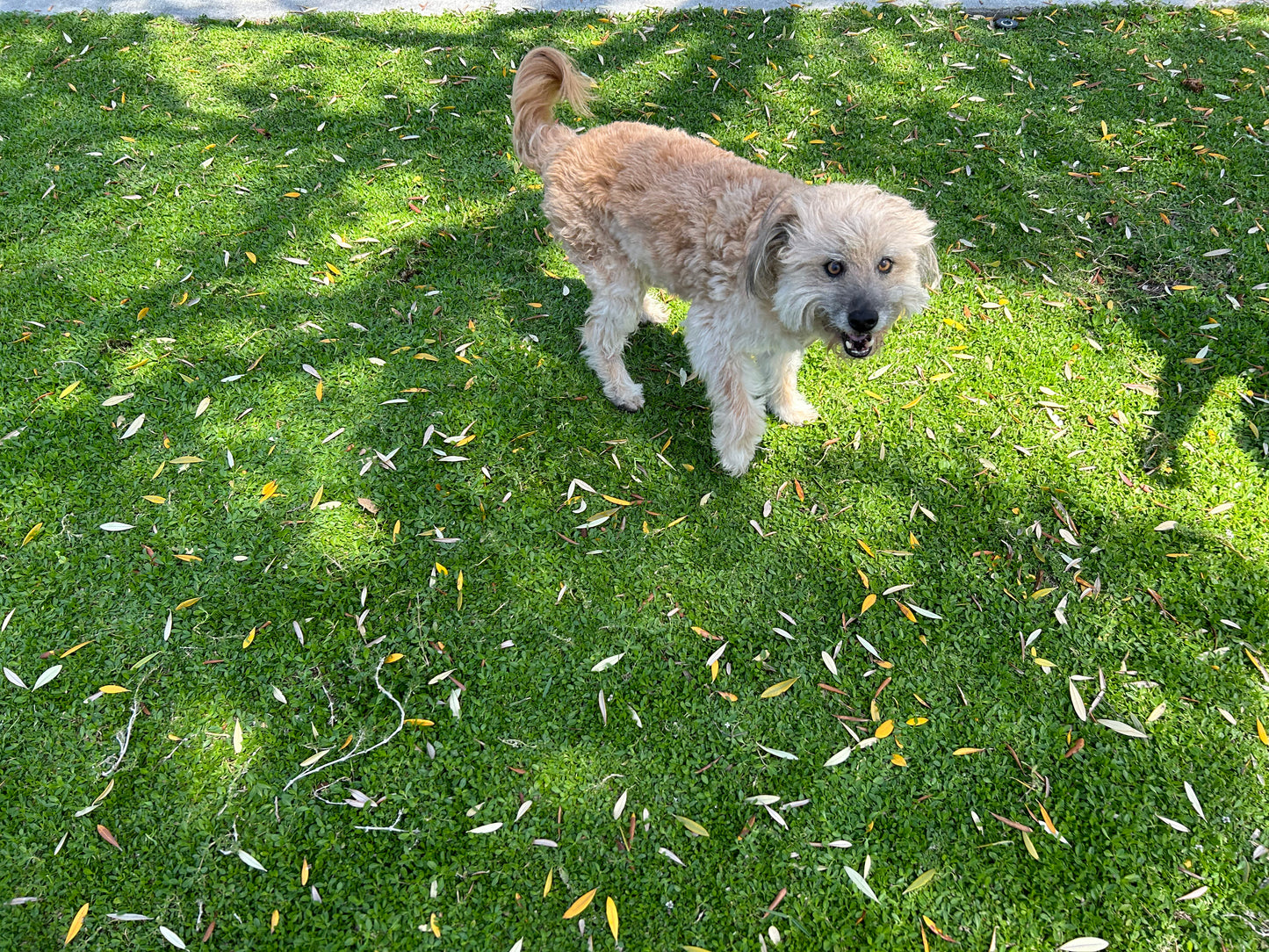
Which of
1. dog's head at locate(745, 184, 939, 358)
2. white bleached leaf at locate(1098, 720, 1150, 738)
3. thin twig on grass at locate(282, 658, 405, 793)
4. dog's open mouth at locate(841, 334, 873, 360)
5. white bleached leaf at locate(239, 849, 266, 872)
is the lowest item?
→ white bleached leaf at locate(239, 849, 266, 872)

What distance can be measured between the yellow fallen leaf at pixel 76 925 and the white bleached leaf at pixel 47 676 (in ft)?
3.40

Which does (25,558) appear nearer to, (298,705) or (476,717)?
(298,705)

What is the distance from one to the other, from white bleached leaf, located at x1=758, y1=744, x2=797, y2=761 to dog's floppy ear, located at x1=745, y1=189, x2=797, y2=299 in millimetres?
2014

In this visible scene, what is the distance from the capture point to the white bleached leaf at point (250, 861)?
276 centimetres

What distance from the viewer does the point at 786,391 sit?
3.96m

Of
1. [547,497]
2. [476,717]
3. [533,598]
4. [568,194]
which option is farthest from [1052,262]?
[476,717]

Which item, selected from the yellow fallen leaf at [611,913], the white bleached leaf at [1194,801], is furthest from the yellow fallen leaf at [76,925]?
the white bleached leaf at [1194,801]

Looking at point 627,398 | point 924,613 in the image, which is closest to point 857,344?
point 924,613

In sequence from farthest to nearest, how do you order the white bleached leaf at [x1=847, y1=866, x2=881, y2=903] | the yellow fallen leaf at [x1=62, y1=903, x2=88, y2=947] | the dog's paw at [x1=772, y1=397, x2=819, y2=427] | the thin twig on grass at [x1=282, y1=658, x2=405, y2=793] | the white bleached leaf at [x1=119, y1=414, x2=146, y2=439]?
the dog's paw at [x1=772, y1=397, x2=819, y2=427] → the white bleached leaf at [x1=119, y1=414, x2=146, y2=439] → the thin twig on grass at [x1=282, y1=658, x2=405, y2=793] → the white bleached leaf at [x1=847, y1=866, x2=881, y2=903] → the yellow fallen leaf at [x1=62, y1=903, x2=88, y2=947]

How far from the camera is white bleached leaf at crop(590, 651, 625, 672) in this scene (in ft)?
10.6

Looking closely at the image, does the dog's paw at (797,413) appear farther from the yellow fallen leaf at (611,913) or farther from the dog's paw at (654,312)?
the yellow fallen leaf at (611,913)

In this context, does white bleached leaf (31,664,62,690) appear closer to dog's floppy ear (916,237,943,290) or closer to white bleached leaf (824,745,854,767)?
white bleached leaf (824,745,854,767)

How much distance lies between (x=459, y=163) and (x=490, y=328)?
69.5 inches

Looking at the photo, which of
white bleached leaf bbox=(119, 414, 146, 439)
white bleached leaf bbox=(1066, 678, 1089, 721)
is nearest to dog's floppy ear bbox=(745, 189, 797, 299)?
white bleached leaf bbox=(1066, 678, 1089, 721)
